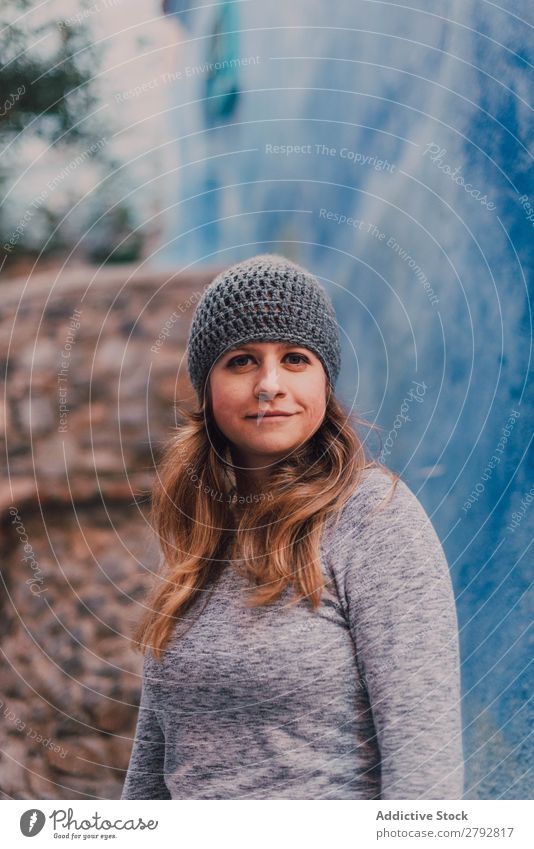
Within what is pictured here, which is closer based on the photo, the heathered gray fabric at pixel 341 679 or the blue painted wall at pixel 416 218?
the heathered gray fabric at pixel 341 679

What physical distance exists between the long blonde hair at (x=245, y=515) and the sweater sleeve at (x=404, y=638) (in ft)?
0.10

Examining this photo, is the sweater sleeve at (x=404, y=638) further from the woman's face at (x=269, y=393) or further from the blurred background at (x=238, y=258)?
the blurred background at (x=238, y=258)

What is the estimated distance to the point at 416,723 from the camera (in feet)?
1.77

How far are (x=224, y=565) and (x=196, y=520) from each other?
52mm

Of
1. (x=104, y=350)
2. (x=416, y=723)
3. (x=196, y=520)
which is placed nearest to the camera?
(x=416, y=723)

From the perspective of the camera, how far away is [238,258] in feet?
2.51

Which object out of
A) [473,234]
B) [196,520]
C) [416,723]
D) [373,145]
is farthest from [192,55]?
[416,723]

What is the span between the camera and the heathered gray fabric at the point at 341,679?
1.79 feet

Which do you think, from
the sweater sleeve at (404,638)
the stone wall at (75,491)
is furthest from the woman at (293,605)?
the stone wall at (75,491)

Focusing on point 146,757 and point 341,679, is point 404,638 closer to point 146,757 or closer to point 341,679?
point 341,679

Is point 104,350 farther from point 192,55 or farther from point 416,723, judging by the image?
point 416,723

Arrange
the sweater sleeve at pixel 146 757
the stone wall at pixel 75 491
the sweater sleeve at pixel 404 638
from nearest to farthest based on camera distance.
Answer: the sweater sleeve at pixel 404 638 < the sweater sleeve at pixel 146 757 < the stone wall at pixel 75 491

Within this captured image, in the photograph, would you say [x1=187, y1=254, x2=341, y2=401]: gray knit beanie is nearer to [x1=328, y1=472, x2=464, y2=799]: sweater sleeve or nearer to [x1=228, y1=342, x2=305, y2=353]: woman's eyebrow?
[x1=228, y1=342, x2=305, y2=353]: woman's eyebrow
